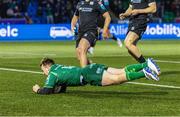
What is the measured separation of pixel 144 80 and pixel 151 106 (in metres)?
5.02

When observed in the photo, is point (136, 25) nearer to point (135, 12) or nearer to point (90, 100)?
point (135, 12)

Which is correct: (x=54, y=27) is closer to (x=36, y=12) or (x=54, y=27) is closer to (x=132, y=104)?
(x=36, y=12)

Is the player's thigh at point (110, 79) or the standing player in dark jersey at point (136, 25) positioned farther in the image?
the standing player in dark jersey at point (136, 25)

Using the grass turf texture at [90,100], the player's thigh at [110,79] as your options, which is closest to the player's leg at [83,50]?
the grass turf texture at [90,100]

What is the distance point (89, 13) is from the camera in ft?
49.4

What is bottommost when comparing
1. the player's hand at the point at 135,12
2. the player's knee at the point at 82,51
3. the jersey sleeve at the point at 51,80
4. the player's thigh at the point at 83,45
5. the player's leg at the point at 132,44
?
the player's leg at the point at 132,44

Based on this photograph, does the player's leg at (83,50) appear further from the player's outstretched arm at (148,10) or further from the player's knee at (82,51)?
the player's outstretched arm at (148,10)

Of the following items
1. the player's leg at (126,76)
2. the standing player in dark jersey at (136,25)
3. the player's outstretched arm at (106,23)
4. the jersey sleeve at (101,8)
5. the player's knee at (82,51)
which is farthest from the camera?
the standing player in dark jersey at (136,25)

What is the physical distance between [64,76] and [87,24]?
11.5 ft

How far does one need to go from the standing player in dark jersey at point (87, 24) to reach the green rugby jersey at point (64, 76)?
2.90 metres

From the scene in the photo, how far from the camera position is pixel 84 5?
15.1 metres

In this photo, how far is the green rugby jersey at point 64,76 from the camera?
1166cm

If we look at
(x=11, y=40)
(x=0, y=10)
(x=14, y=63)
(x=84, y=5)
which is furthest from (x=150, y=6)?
(x=0, y=10)

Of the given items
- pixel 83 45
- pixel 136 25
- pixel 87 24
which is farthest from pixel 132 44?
pixel 83 45
